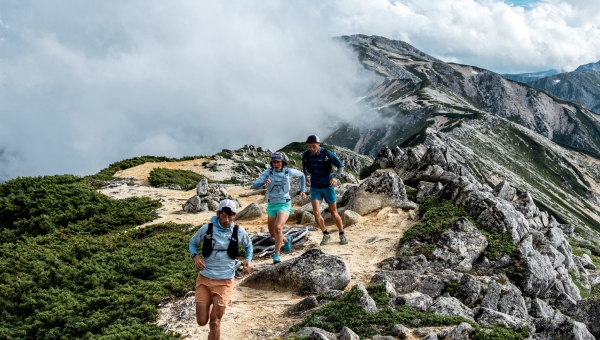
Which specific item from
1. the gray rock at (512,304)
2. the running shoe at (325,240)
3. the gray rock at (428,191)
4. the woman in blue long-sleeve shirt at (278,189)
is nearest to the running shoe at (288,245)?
the running shoe at (325,240)

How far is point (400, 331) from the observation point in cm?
974

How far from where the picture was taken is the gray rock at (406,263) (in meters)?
14.9

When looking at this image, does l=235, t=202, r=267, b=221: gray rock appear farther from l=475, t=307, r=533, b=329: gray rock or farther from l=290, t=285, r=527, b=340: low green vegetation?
l=475, t=307, r=533, b=329: gray rock

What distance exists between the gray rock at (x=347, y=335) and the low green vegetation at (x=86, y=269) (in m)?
4.28

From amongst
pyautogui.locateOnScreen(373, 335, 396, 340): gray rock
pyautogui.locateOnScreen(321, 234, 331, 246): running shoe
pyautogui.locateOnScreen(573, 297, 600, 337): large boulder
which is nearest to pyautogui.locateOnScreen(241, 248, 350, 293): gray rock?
pyautogui.locateOnScreen(373, 335, 396, 340): gray rock

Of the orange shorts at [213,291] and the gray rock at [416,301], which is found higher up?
the orange shorts at [213,291]

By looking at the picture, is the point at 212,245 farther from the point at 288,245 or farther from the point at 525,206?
the point at 525,206

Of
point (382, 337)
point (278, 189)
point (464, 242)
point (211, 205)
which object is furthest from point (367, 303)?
point (211, 205)

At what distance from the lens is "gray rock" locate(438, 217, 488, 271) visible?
1598cm

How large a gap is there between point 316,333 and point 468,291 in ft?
21.9

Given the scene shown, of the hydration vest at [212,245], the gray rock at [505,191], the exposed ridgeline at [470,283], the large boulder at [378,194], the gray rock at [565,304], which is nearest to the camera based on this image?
the hydration vest at [212,245]

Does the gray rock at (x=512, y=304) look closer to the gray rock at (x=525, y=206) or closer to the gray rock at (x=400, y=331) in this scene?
the gray rock at (x=400, y=331)

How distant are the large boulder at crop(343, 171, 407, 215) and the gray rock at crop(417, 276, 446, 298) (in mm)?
8600

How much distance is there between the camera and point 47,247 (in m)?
20.1
